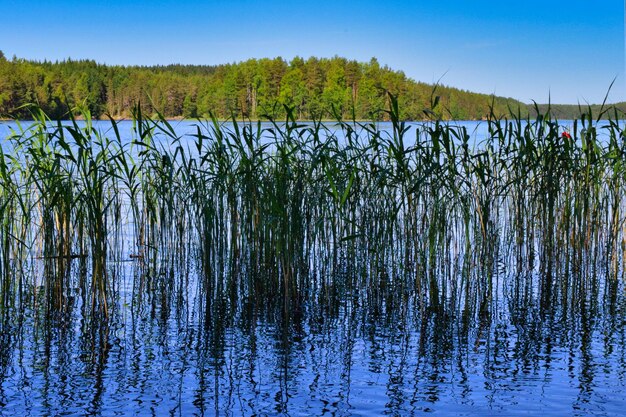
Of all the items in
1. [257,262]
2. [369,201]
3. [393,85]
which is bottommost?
[257,262]

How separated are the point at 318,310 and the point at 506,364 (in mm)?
1789

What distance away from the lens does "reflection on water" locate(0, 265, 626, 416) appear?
420 centimetres

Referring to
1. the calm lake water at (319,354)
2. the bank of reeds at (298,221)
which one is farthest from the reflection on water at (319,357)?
the bank of reeds at (298,221)

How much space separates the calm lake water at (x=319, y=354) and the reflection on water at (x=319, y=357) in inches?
0.5

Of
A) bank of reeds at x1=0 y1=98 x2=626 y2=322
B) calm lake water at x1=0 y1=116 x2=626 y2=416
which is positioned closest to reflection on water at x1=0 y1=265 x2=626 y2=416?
calm lake water at x1=0 y1=116 x2=626 y2=416

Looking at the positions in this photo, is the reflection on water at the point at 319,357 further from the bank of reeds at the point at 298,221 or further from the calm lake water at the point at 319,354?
the bank of reeds at the point at 298,221

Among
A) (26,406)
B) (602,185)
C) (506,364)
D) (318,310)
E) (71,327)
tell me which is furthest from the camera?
(602,185)

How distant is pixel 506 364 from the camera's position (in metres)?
4.90

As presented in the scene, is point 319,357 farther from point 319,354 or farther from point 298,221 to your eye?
point 298,221

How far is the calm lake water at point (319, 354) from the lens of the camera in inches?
165

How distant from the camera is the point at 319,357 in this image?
4.99 m

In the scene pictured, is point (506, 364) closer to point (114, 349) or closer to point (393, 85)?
point (114, 349)

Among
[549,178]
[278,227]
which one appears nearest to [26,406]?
[278,227]

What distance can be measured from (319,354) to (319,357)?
0.19 ft
